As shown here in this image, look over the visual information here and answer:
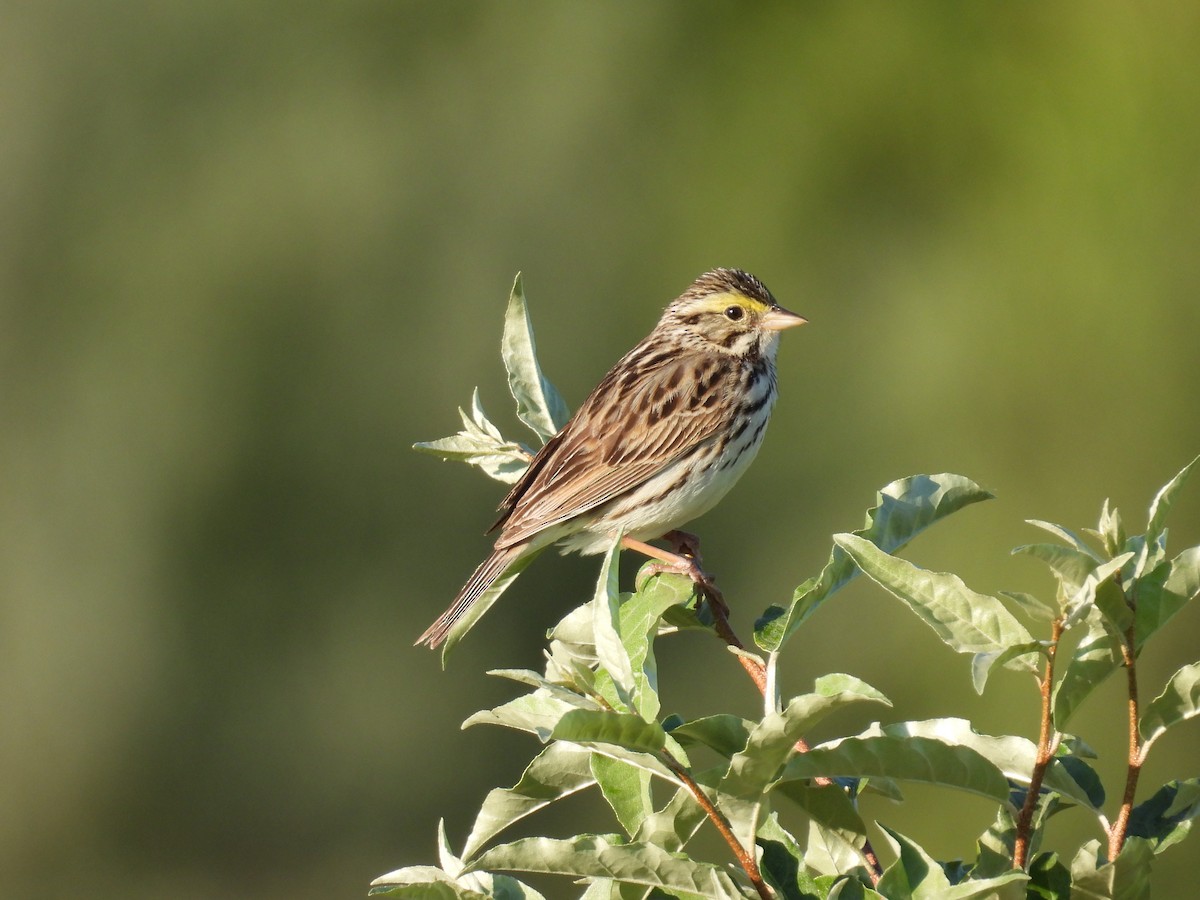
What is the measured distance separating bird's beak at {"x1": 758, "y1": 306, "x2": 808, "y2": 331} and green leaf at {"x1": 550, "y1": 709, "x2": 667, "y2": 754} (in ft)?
10.7

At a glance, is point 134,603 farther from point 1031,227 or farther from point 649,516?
point 649,516

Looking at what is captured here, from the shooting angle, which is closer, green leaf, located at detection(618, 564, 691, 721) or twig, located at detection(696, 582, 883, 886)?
green leaf, located at detection(618, 564, 691, 721)

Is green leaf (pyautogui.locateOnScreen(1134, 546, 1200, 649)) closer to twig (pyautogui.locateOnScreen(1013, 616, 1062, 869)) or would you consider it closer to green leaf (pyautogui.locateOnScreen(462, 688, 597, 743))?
twig (pyautogui.locateOnScreen(1013, 616, 1062, 869))

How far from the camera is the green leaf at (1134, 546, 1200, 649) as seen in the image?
2047mm

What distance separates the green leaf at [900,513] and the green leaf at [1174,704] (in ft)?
1.25

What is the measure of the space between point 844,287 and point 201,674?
257 inches

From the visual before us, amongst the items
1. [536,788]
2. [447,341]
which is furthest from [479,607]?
[447,341]

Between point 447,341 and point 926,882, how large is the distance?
12156 mm

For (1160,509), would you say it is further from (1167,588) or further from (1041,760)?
(1041,760)

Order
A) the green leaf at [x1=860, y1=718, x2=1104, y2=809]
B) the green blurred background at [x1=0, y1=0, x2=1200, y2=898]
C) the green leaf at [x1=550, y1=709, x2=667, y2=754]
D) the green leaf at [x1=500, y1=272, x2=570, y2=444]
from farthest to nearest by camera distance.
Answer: the green blurred background at [x1=0, y1=0, x2=1200, y2=898]
the green leaf at [x1=500, y1=272, x2=570, y2=444]
the green leaf at [x1=860, y1=718, x2=1104, y2=809]
the green leaf at [x1=550, y1=709, x2=667, y2=754]

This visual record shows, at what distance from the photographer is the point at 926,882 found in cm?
207

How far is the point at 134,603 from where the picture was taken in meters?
14.5

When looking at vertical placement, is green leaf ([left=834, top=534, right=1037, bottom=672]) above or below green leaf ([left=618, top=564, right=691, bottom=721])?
above

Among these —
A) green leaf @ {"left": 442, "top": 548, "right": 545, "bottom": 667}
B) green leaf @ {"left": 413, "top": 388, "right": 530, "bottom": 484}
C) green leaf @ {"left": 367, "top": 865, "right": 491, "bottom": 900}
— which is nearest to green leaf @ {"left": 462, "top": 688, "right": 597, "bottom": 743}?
green leaf @ {"left": 367, "top": 865, "right": 491, "bottom": 900}
